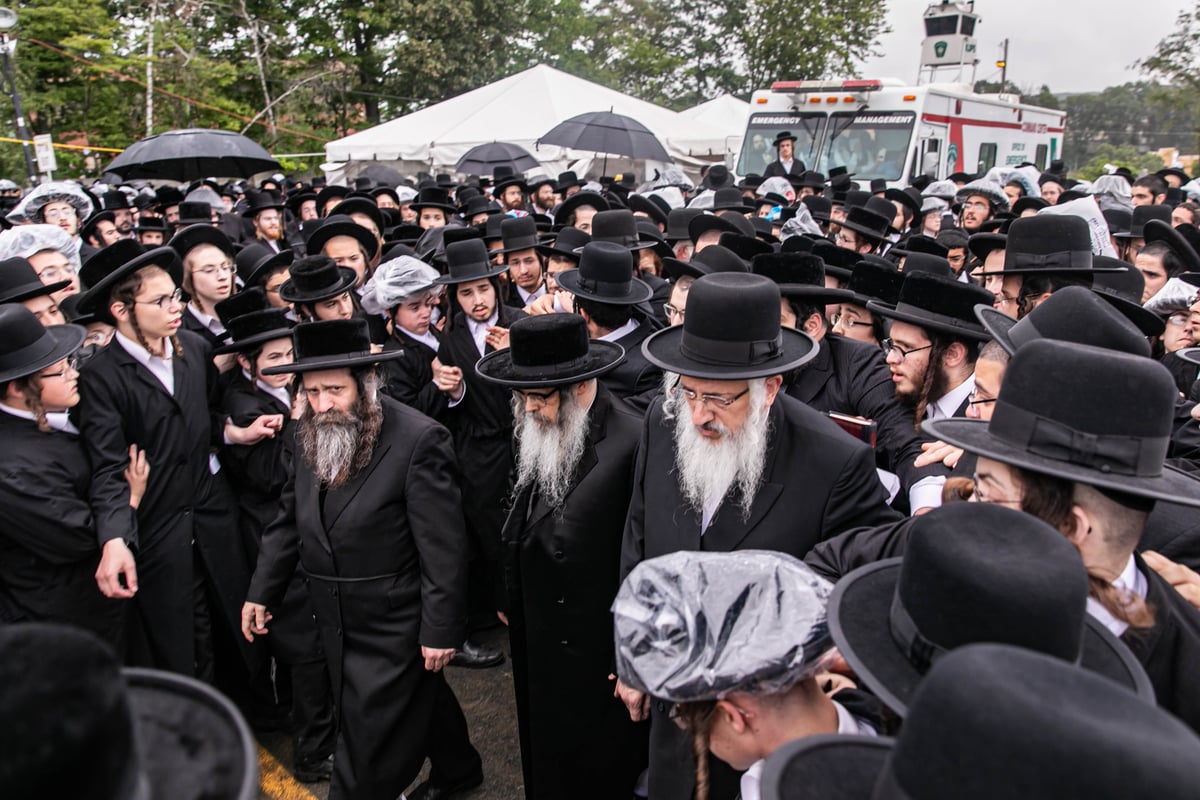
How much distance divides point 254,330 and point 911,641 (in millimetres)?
3714

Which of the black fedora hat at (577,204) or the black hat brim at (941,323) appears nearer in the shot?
the black hat brim at (941,323)

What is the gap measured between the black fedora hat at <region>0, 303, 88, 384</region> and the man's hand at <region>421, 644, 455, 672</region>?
1.91 meters

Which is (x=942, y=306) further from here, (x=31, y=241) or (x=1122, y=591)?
(x=31, y=241)

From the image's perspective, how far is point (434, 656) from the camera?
335 cm

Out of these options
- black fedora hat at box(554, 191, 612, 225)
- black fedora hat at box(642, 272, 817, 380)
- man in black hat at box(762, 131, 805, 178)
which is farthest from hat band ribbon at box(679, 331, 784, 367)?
man in black hat at box(762, 131, 805, 178)

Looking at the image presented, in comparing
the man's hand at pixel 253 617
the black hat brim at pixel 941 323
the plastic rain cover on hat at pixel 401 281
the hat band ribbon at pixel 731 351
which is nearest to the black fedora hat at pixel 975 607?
the hat band ribbon at pixel 731 351

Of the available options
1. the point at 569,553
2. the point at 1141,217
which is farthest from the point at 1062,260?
the point at 1141,217

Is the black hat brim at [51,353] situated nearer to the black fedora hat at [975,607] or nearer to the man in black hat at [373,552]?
the man in black hat at [373,552]

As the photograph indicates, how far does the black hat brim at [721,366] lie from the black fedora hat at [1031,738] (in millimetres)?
1592

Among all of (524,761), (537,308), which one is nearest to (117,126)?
(537,308)

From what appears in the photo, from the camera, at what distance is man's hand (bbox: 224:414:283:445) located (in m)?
4.03

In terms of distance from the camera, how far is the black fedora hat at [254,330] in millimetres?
4086

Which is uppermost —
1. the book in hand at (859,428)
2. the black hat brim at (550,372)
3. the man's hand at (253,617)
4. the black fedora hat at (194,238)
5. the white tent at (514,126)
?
the white tent at (514,126)

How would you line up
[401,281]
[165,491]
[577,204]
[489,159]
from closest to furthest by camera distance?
[165,491] < [401,281] < [577,204] < [489,159]
